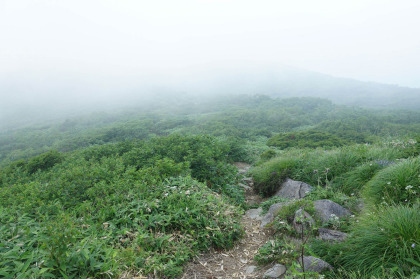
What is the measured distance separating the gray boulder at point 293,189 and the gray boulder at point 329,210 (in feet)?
4.92

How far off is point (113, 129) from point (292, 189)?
151ft

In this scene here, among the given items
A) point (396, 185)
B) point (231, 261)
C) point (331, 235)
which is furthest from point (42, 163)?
point (396, 185)

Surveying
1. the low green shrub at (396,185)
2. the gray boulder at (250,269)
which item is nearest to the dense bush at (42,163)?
the gray boulder at (250,269)

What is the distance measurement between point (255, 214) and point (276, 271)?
273cm

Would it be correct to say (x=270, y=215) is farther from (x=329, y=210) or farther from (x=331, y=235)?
(x=331, y=235)

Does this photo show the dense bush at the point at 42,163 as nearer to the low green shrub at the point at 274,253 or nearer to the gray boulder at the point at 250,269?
the gray boulder at the point at 250,269

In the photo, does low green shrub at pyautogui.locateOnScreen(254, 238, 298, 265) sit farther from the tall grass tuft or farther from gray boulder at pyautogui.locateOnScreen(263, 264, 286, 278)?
the tall grass tuft

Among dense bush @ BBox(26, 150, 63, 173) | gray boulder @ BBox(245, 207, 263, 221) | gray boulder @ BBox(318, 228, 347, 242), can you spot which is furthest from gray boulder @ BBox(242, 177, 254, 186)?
dense bush @ BBox(26, 150, 63, 173)

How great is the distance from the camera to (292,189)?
7266 mm

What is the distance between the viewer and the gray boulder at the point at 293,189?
6.93m

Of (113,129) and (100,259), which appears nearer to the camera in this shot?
(100,259)

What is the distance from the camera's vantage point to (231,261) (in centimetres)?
435

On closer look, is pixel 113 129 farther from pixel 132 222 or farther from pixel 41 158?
pixel 132 222

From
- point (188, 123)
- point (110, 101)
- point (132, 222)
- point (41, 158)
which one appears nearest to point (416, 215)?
point (132, 222)
